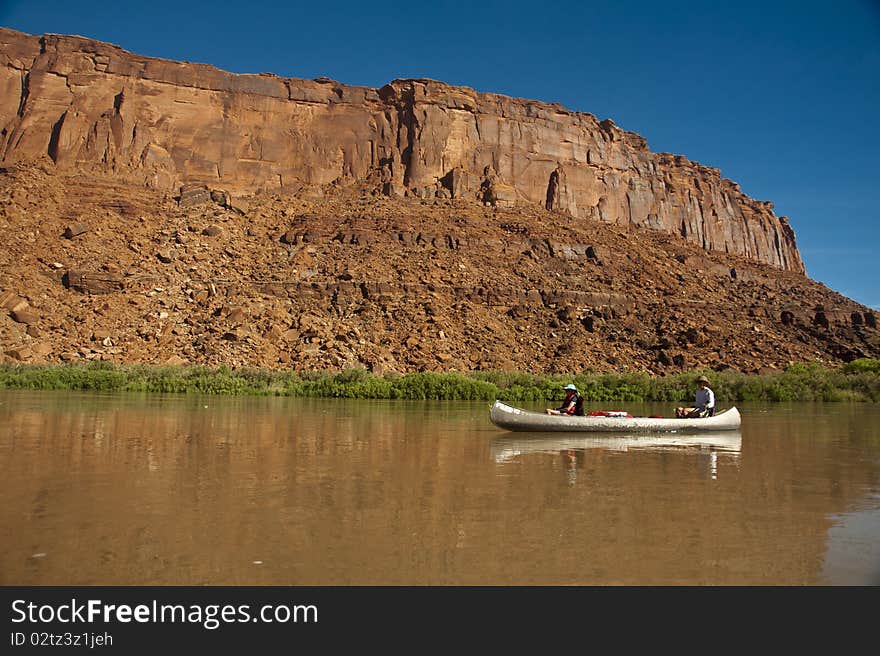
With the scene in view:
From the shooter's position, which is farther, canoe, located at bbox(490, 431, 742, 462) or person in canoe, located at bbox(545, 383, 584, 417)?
person in canoe, located at bbox(545, 383, 584, 417)

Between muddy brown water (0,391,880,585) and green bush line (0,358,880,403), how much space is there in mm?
21869

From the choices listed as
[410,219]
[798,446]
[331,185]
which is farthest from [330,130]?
[798,446]

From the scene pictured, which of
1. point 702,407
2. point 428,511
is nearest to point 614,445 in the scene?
point 702,407

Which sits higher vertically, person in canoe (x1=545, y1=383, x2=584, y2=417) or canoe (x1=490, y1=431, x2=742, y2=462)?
person in canoe (x1=545, y1=383, x2=584, y2=417)

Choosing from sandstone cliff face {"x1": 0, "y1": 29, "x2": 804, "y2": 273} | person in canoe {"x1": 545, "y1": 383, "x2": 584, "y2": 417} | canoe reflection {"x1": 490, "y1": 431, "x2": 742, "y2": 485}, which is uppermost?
sandstone cliff face {"x1": 0, "y1": 29, "x2": 804, "y2": 273}

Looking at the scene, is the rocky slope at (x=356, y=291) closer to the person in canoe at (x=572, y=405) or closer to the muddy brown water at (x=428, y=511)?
the person in canoe at (x=572, y=405)

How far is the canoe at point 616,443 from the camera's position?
583 inches

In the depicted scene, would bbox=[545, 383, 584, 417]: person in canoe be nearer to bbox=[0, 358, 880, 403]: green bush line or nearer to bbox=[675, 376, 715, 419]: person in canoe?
bbox=[675, 376, 715, 419]: person in canoe

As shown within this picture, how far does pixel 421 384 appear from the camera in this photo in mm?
38875

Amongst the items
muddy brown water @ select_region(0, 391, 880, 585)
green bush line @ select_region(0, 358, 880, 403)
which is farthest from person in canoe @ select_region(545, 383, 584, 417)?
green bush line @ select_region(0, 358, 880, 403)

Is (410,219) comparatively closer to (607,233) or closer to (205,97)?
(607,233)

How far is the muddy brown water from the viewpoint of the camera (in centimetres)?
618

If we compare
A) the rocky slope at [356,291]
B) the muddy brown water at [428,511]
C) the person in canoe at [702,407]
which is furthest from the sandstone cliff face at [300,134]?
the muddy brown water at [428,511]

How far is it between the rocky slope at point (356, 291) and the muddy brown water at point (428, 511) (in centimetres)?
3452
